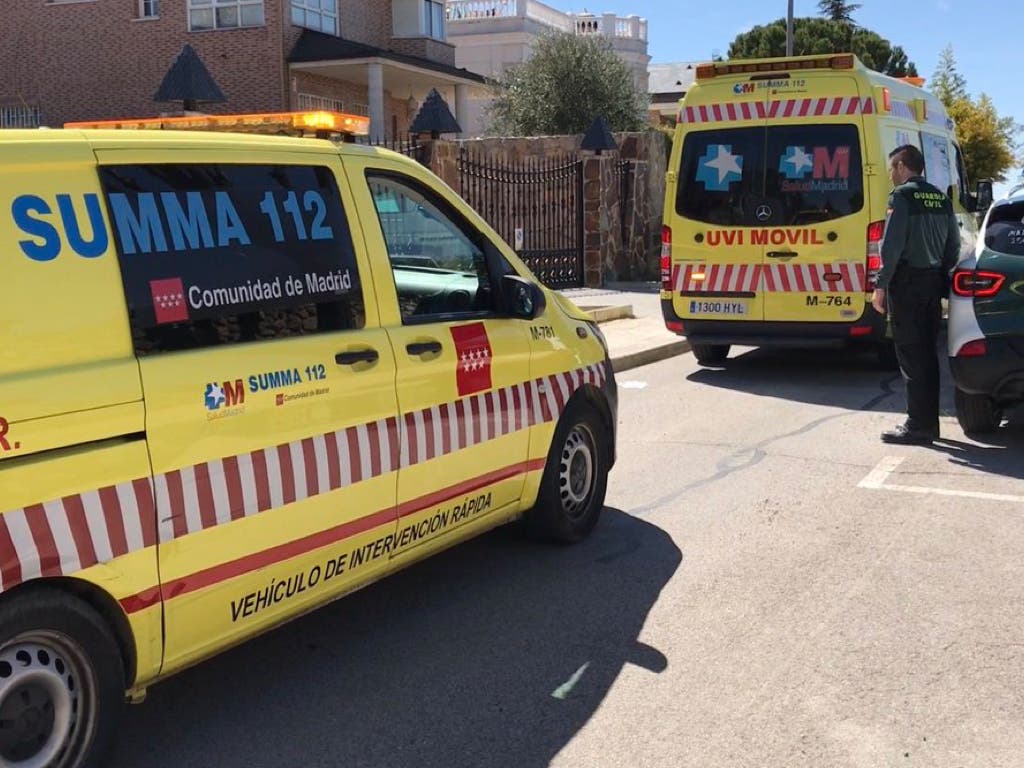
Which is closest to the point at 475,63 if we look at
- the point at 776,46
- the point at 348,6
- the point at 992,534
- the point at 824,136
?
the point at 348,6

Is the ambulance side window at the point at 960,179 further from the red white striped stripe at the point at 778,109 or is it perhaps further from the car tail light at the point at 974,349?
the car tail light at the point at 974,349

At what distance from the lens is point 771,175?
9875 millimetres

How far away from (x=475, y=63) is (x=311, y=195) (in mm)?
39901

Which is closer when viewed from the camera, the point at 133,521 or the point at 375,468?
the point at 133,521

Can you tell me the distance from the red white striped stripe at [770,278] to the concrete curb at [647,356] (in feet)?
3.79

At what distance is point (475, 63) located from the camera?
42.0m

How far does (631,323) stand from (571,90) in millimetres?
17277

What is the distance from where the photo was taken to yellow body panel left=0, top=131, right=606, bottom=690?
2.90 m

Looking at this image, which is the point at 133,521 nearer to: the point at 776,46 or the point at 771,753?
the point at 771,753

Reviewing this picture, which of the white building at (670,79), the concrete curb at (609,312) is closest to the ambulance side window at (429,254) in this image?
the concrete curb at (609,312)

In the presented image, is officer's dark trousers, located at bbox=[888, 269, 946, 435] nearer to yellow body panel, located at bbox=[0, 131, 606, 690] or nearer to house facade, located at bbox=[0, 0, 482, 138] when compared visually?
yellow body panel, located at bbox=[0, 131, 606, 690]

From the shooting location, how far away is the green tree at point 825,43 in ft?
165

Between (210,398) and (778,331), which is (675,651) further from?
(778,331)

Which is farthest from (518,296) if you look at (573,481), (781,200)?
(781,200)
